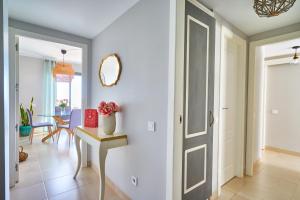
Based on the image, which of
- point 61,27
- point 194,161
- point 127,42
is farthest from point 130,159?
point 61,27

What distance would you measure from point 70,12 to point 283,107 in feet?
15.5

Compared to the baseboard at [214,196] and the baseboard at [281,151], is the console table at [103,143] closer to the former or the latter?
the baseboard at [214,196]

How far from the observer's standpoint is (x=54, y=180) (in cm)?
233

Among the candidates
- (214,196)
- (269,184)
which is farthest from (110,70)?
(269,184)

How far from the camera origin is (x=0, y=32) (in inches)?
33.2

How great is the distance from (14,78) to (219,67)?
9.35ft

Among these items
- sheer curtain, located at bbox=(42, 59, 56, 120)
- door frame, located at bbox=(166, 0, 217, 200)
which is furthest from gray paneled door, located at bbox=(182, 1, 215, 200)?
sheer curtain, located at bbox=(42, 59, 56, 120)

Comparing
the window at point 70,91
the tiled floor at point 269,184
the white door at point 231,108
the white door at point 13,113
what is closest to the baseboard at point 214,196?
the tiled floor at point 269,184

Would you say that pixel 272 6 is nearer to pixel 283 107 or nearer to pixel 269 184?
pixel 269 184

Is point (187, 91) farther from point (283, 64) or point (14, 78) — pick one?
point (283, 64)

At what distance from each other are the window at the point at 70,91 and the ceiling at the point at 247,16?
5632 mm

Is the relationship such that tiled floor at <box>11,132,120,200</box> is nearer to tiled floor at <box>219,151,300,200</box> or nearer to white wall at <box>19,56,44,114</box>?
tiled floor at <box>219,151,300,200</box>

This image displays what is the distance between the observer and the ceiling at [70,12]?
5.90 feet

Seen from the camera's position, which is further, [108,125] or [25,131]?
[25,131]
